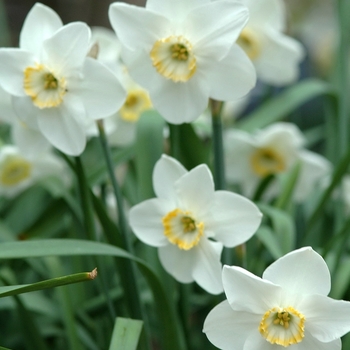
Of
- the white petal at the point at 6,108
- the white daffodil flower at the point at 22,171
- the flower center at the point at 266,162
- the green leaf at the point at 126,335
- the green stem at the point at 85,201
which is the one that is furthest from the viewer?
the flower center at the point at 266,162

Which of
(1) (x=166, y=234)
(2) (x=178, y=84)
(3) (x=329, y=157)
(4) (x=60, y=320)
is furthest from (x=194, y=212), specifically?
(3) (x=329, y=157)

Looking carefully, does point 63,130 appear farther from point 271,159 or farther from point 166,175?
point 271,159

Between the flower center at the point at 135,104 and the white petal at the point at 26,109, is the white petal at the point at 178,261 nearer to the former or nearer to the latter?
the white petal at the point at 26,109

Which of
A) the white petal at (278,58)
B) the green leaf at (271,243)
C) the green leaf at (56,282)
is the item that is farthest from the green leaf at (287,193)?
the green leaf at (56,282)

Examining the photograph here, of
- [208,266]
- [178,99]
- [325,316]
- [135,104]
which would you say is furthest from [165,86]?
[135,104]

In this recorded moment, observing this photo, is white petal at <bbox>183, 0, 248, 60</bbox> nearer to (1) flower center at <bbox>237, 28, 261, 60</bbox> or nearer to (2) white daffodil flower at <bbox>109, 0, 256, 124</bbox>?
(2) white daffodil flower at <bbox>109, 0, 256, 124</bbox>

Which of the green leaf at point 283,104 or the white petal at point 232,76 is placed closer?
the white petal at point 232,76
